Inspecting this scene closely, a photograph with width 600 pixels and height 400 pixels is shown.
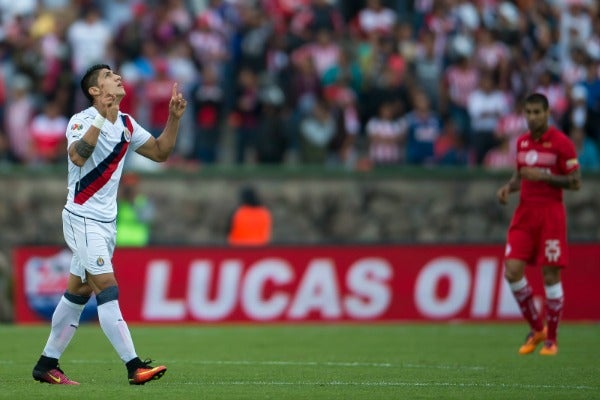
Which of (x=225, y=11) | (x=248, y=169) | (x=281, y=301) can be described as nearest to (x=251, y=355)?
(x=281, y=301)

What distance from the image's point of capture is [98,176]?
36.9 ft

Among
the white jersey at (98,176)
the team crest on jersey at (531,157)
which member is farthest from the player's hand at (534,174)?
the white jersey at (98,176)

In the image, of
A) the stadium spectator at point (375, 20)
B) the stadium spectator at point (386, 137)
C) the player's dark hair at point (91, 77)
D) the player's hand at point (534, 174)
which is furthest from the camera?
the stadium spectator at point (375, 20)

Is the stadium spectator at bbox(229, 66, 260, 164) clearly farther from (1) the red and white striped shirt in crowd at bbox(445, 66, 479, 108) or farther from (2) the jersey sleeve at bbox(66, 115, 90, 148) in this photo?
(2) the jersey sleeve at bbox(66, 115, 90, 148)

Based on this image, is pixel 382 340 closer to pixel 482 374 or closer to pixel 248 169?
pixel 482 374

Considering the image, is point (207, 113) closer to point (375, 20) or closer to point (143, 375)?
point (375, 20)

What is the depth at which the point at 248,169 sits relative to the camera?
24156mm

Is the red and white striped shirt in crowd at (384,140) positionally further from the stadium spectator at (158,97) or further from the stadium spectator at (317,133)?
the stadium spectator at (158,97)

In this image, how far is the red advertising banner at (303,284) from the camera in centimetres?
2072

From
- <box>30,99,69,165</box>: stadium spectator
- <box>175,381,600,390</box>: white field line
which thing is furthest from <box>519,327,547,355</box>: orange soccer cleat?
<box>30,99,69,165</box>: stadium spectator

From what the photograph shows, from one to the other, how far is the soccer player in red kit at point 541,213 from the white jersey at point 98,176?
483 centimetres

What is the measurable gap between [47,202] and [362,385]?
14.2 m

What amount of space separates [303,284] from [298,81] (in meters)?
4.84

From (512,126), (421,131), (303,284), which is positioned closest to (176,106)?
(303,284)
